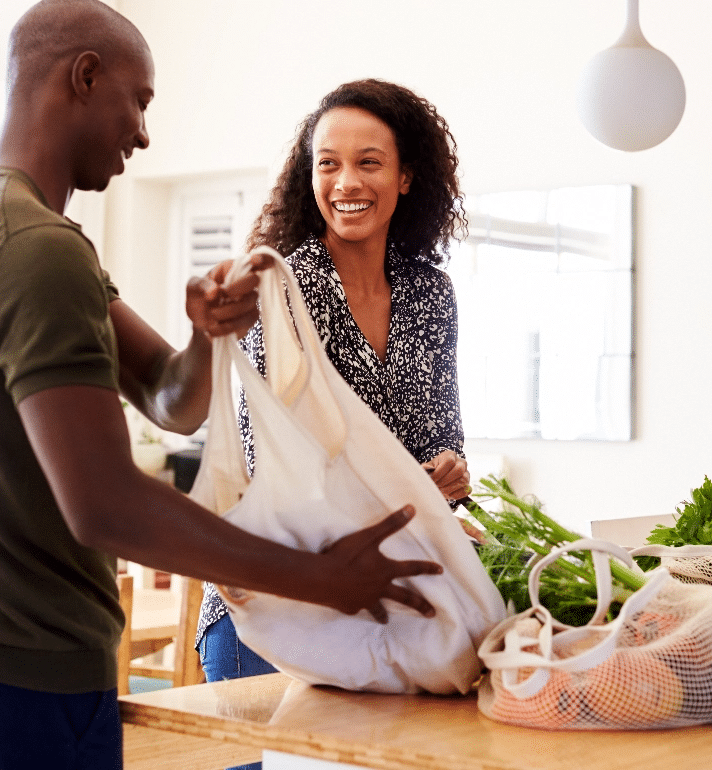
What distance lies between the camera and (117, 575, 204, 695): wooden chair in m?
2.93

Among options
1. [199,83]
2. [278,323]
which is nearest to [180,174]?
[199,83]

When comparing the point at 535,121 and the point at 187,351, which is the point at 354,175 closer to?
the point at 187,351

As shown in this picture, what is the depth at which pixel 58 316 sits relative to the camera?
0.80m

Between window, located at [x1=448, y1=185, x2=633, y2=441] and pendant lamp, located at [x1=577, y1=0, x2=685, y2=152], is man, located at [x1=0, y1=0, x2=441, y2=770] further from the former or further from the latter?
window, located at [x1=448, y1=185, x2=633, y2=441]

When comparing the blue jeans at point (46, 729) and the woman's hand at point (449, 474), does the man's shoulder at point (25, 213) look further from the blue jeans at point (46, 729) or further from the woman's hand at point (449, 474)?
the woman's hand at point (449, 474)

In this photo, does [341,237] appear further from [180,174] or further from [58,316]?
[180,174]

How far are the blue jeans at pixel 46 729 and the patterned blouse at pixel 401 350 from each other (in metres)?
0.48

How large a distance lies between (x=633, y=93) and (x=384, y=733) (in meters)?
2.00

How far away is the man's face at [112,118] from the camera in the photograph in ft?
3.07

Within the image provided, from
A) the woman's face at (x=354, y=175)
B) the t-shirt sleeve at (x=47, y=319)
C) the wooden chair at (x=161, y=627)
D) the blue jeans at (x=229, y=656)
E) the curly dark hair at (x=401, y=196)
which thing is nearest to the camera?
the t-shirt sleeve at (x=47, y=319)

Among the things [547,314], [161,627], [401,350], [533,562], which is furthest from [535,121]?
[533,562]

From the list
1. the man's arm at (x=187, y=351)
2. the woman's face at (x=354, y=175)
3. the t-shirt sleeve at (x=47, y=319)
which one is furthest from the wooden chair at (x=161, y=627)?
the t-shirt sleeve at (x=47, y=319)

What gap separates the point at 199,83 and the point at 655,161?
8.35 feet

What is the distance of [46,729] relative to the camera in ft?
2.93
